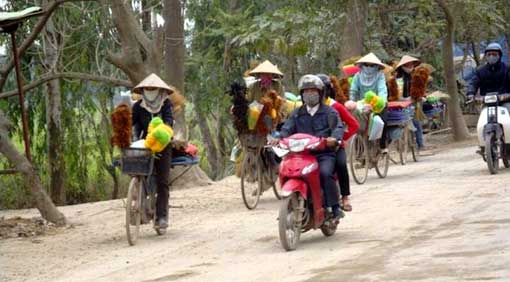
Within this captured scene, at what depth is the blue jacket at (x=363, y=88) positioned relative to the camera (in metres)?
17.4

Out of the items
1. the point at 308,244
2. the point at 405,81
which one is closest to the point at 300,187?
the point at 308,244

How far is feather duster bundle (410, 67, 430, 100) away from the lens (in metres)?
19.7

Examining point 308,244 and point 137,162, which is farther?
point 137,162

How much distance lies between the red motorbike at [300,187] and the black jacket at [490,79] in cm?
633

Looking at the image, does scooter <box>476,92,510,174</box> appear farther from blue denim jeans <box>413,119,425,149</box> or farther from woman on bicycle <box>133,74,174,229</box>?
woman on bicycle <box>133,74,174,229</box>

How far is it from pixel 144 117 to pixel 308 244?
2.81 metres

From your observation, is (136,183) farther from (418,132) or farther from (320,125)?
(418,132)

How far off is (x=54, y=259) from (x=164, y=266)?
193 cm

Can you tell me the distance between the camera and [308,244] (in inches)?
430

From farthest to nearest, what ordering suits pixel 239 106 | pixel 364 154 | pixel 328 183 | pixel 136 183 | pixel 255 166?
pixel 364 154, pixel 255 166, pixel 239 106, pixel 136 183, pixel 328 183

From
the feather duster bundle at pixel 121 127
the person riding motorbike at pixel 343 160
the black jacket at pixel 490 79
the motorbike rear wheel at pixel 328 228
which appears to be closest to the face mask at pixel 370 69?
the black jacket at pixel 490 79

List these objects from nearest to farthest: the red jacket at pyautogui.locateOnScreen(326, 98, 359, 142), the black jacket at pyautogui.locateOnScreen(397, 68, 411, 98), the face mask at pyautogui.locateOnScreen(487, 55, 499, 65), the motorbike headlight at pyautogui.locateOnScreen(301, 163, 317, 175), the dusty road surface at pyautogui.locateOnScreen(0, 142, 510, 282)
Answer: the dusty road surface at pyautogui.locateOnScreen(0, 142, 510, 282), the motorbike headlight at pyautogui.locateOnScreen(301, 163, 317, 175), the red jacket at pyautogui.locateOnScreen(326, 98, 359, 142), the face mask at pyautogui.locateOnScreen(487, 55, 499, 65), the black jacket at pyautogui.locateOnScreen(397, 68, 411, 98)

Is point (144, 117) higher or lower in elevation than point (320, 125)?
higher

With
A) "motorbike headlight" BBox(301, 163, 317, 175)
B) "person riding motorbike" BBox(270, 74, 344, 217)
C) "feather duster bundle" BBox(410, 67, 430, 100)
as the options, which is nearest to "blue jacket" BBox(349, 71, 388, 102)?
"feather duster bundle" BBox(410, 67, 430, 100)
